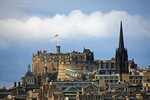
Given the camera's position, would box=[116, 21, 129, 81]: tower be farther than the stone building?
No

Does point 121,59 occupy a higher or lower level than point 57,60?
lower

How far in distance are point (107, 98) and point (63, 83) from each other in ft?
57.2

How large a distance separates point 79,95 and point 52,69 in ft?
172

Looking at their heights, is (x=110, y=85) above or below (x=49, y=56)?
below

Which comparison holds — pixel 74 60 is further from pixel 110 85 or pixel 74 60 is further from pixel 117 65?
pixel 110 85

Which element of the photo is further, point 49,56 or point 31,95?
point 49,56

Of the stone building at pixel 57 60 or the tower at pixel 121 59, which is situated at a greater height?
the stone building at pixel 57 60

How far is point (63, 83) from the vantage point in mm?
80375

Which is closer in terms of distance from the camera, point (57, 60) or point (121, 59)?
point (121, 59)

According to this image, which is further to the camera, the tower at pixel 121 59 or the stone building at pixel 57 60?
the stone building at pixel 57 60

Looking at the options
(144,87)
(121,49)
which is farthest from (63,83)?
(121,49)

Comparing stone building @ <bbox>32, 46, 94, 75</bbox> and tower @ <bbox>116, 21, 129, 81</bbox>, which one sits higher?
stone building @ <bbox>32, 46, 94, 75</bbox>

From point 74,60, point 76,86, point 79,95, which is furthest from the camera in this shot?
point 74,60

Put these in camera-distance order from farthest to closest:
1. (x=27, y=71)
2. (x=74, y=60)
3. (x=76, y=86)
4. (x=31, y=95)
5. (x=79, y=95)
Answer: (x=74, y=60)
(x=27, y=71)
(x=76, y=86)
(x=31, y=95)
(x=79, y=95)
